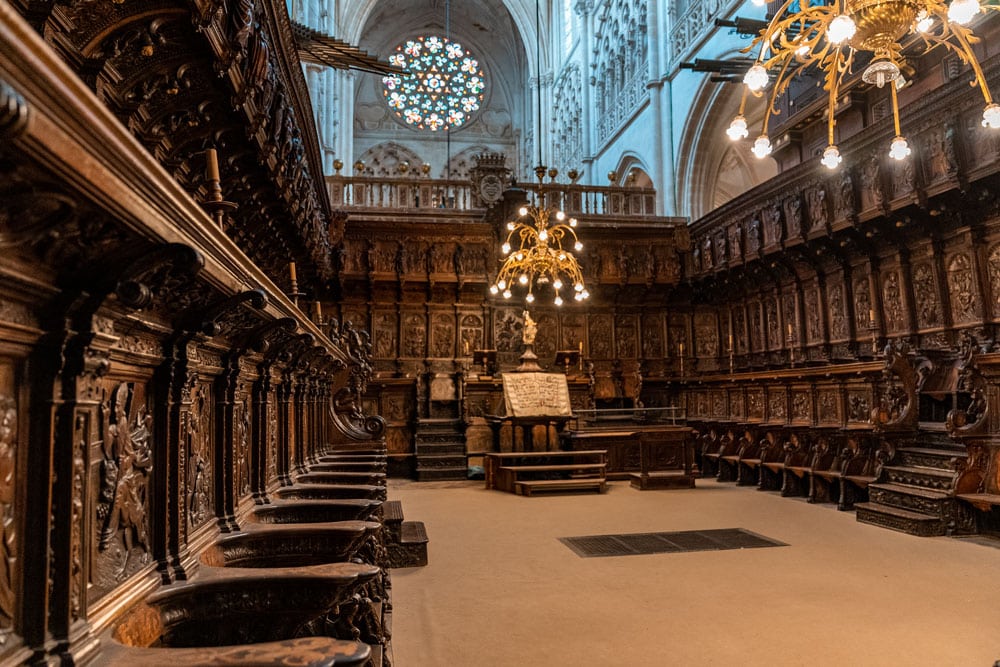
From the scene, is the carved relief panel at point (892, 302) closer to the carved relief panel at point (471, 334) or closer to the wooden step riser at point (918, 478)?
the wooden step riser at point (918, 478)

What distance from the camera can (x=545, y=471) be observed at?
31.2ft

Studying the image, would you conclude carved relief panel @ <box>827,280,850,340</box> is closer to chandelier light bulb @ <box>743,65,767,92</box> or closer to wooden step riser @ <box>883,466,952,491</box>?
wooden step riser @ <box>883,466,952,491</box>

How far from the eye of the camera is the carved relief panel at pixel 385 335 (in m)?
13.8

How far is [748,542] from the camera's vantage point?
19.1 feet

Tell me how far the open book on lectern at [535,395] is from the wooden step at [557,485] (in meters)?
1.30

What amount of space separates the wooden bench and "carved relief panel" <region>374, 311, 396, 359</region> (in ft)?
14.6

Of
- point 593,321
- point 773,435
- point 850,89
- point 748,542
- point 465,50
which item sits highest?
point 465,50

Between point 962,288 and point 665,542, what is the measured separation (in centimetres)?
520

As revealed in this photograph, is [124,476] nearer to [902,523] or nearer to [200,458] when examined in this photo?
[200,458]

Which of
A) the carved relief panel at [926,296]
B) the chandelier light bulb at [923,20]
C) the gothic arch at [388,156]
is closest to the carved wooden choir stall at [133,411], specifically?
the chandelier light bulb at [923,20]

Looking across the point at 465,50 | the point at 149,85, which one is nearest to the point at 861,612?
the point at 149,85

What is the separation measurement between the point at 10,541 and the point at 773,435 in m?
9.72

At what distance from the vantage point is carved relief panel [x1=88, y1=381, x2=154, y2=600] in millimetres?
1526

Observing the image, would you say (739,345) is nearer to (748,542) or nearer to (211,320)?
(748,542)
